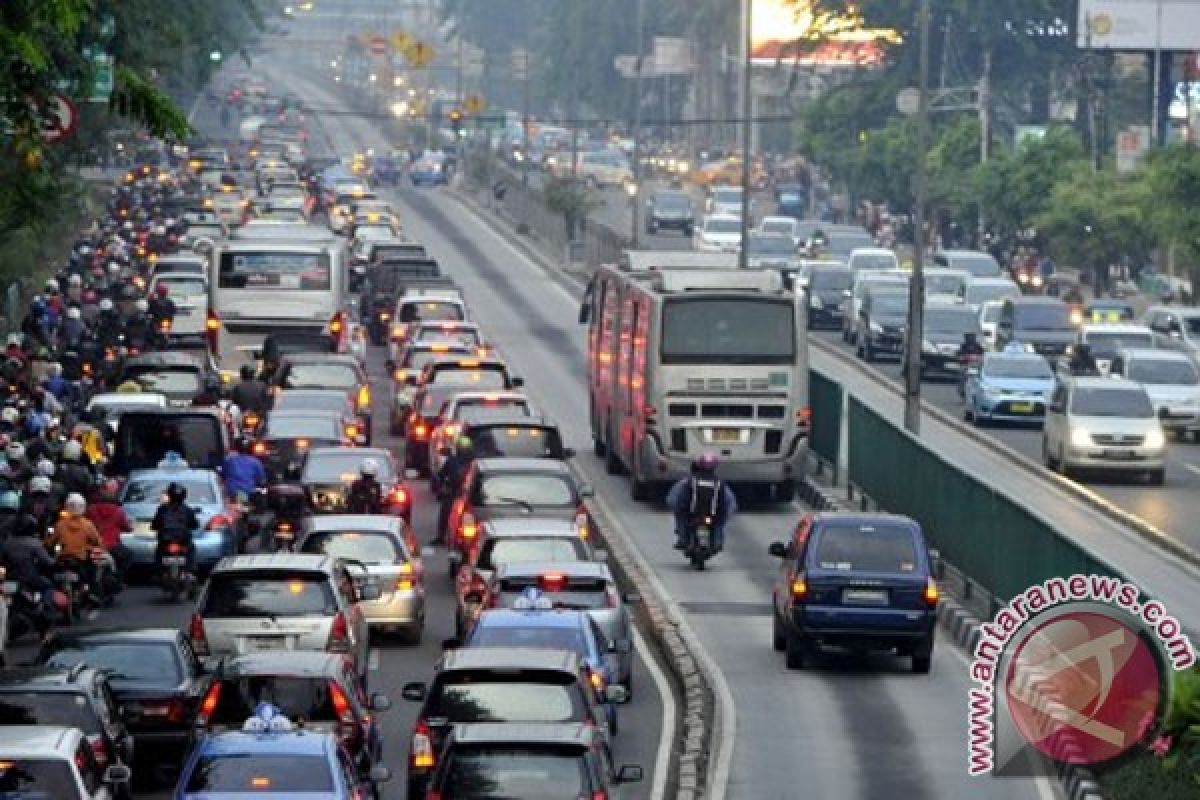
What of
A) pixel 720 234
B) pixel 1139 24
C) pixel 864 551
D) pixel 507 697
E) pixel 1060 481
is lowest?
pixel 720 234

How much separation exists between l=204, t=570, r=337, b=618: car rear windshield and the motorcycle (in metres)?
8.19

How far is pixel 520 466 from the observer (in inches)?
1719

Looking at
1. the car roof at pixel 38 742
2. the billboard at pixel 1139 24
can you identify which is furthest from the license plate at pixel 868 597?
the billboard at pixel 1139 24

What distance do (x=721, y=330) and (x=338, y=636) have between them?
20701 millimetres

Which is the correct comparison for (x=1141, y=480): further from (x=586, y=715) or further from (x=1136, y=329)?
(x=586, y=715)

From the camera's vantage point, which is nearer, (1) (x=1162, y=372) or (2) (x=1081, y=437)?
(2) (x=1081, y=437)

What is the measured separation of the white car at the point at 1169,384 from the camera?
2603 inches

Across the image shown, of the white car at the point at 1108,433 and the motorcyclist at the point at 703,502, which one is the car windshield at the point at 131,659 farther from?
the white car at the point at 1108,433

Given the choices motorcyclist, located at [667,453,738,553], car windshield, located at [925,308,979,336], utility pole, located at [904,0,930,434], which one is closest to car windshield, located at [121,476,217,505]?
motorcyclist, located at [667,453,738,553]

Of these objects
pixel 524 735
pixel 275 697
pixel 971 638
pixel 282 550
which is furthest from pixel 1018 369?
pixel 524 735

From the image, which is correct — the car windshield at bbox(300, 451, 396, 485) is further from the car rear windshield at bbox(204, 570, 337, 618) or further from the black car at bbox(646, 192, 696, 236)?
the black car at bbox(646, 192, 696, 236)

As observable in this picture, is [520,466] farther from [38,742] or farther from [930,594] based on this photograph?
[38,742]

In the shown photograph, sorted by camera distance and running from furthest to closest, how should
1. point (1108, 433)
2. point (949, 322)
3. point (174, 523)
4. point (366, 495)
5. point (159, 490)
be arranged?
1. point (949, 322)
2. point (1108, 433)
3. point (366, 495)
4. point (159, 490)
5. point (174, 523)

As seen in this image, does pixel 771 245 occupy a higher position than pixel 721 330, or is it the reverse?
pixel 721 330
